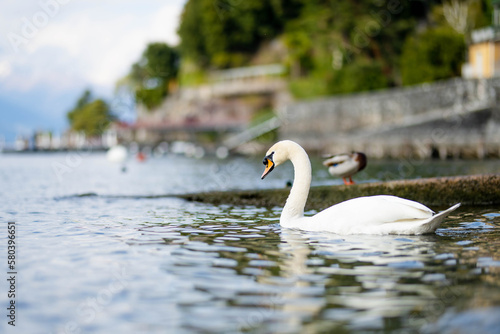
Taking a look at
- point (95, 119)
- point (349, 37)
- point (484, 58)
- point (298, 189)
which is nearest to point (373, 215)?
point (298, 189)

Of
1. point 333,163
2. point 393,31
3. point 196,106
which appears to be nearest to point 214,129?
point 196,106

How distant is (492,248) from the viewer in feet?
26.1

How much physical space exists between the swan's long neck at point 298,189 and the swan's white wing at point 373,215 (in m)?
0.60

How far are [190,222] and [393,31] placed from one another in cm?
5935

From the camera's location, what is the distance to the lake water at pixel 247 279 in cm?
506

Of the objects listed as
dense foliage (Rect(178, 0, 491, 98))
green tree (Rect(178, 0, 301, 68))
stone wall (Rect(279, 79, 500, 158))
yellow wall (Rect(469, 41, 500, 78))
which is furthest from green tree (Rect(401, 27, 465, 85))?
green tree (Rect(178, 0, 301, 68))

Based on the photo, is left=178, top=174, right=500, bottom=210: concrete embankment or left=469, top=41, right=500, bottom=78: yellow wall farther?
left=469, top=41, right=500, bottom=78: yellow wall

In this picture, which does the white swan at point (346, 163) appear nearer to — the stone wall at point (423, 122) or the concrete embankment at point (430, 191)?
the concrete embankment at point (430, 191)

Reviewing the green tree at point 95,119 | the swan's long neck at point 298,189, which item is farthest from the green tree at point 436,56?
the green tree at point 95,119

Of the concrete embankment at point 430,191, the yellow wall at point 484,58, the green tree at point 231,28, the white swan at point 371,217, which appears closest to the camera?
the white swan at point 371,217

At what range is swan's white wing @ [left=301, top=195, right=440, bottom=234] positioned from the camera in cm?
859

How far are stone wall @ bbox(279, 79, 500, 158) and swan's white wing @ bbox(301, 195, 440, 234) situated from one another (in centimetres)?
3256

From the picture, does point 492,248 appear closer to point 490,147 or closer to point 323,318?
point 323,318

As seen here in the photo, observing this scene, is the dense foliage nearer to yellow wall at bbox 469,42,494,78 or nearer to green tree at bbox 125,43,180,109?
yellow wall at bbox 469,42,494,78
